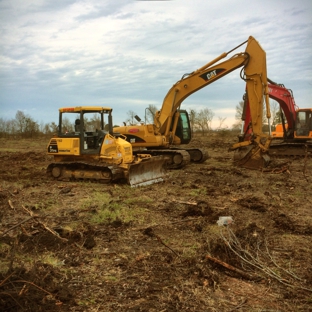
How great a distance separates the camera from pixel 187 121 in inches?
634

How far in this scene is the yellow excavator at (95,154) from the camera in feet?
37.0

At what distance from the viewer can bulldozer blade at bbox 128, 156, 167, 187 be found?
1113 cm

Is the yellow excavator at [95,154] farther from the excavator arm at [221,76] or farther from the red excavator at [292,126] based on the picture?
the red excavator at [292,126]

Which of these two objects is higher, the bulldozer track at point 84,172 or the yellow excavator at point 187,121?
the yellow excavator at point 187,121

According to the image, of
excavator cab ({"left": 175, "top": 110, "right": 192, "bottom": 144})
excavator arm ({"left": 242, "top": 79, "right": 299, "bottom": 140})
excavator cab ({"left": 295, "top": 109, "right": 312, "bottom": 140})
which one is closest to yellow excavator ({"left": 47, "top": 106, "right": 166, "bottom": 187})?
excavator cab ({"left": 175, "top": 110, "right": 192, "bottom": 144})

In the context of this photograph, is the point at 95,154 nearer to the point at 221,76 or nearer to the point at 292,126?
the point at 221,76

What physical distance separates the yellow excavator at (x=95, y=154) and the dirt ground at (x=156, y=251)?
4.19ft

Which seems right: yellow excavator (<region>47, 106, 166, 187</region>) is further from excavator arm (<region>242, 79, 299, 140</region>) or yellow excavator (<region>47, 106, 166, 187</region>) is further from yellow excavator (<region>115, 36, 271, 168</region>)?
excavator arm (<region>242, 79, 299, 140</region>)

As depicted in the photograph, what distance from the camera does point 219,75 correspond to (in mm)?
14711

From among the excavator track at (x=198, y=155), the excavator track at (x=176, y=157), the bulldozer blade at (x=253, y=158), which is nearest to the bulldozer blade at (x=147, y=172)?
the excavator track at (x=176, y=157)

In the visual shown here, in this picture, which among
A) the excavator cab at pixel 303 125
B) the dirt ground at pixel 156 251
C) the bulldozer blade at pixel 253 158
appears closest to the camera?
the dirt ground at pixel 156 251

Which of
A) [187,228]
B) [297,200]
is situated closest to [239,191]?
[297,200]

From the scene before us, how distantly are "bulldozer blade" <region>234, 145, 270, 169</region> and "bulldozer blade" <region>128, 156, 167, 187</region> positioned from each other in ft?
10.7

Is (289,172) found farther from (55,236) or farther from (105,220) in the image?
(55,236)
